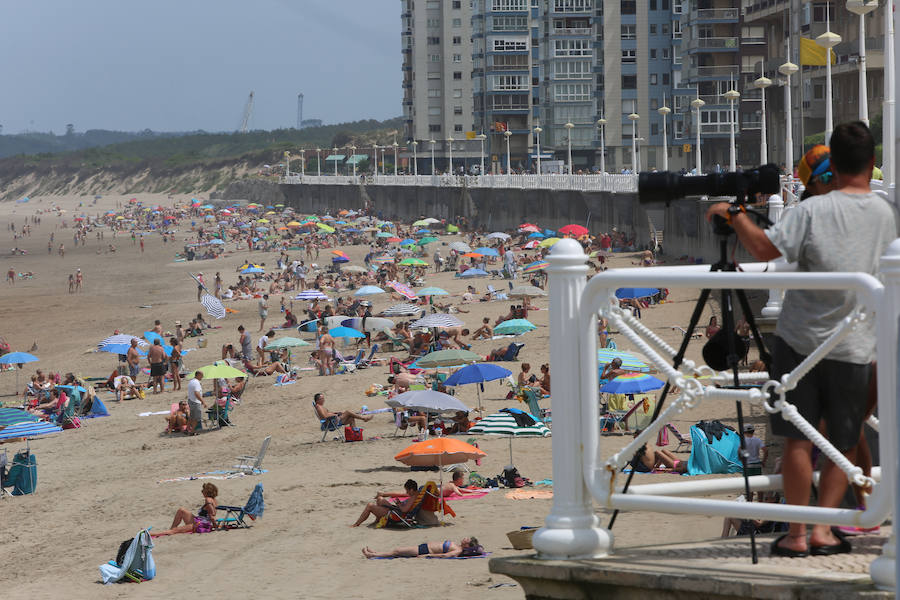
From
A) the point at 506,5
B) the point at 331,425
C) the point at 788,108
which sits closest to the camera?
the point at 331,425

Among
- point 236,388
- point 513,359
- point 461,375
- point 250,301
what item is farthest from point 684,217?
point 461,375

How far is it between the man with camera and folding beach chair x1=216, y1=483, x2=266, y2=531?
31.7 feet

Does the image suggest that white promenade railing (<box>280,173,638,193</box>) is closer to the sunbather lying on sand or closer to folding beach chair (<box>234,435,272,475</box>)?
folding beach chair (<box>234,435,272,475</box>)

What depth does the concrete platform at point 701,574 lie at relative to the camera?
3.16m

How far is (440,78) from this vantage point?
4609 inches

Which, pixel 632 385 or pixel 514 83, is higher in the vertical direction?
pixel 514 83

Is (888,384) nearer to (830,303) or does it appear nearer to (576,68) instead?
(830,303)

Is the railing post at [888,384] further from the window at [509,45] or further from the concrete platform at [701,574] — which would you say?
the window at [509,45]

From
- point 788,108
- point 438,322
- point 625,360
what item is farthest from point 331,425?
point 788,108

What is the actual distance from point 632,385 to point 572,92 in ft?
275

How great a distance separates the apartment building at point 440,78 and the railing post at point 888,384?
112m

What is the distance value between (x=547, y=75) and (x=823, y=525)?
316 feet

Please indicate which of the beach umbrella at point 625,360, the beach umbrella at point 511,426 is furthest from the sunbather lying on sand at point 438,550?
the beach umbrella at point 625,360

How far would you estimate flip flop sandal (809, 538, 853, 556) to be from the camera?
350 centimetres
